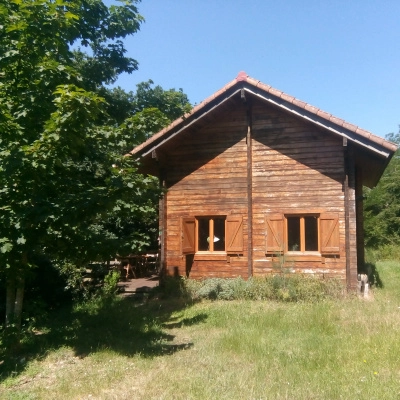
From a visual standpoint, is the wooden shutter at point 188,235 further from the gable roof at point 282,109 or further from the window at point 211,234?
the gable roof at point 282,109

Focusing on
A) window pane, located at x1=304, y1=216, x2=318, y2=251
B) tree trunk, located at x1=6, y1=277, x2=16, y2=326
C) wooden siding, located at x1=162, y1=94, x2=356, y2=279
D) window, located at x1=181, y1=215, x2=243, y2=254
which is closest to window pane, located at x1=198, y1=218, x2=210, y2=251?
window, located at x1=181, y1=215, x2=243, y2=254

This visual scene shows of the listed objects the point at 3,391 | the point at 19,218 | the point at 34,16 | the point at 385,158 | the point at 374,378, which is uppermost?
the point at 34,16

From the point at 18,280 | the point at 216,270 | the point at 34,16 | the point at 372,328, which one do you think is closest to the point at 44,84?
the point at 34,16

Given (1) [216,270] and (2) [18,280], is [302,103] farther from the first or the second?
(2) [18,280]

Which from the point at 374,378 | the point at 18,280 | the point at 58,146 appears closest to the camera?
the point at 374,378

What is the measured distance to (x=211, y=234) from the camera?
13953 millimetres

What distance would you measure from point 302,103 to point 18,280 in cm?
829

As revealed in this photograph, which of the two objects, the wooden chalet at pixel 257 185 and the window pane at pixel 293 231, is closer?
the wooden chalet at pixel 257 185

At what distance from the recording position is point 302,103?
1227 centimetres

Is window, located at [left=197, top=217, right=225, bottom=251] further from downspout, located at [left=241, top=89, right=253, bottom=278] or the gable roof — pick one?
the gable roof

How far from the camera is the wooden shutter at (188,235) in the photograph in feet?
44.0

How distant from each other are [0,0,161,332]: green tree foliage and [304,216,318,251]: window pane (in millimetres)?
6524

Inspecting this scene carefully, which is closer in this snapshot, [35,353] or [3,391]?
[3,391]

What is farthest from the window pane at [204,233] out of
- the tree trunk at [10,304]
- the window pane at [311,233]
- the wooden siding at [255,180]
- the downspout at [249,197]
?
the tree trunk at [10,304]
